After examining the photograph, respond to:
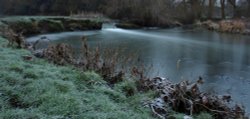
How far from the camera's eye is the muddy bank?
20.2 metres

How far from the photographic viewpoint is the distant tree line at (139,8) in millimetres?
29484

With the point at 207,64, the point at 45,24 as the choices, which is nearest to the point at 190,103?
the point at 207,64

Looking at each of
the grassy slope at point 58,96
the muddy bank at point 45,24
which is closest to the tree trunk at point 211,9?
the muddy bank at point 45,24

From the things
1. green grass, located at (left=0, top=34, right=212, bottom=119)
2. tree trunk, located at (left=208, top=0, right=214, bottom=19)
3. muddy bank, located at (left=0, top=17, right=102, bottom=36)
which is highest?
tree trunk, located at (left=208, top=0, right=214, bottom=19)

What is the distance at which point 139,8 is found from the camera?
97.1 feet

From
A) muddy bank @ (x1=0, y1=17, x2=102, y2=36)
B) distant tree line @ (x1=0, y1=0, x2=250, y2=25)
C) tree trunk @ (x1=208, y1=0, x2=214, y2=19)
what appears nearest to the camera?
muddy bank @ (x1=0, y1=17, x2=102, y2=36)

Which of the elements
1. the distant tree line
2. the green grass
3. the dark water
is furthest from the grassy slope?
the distant tree line

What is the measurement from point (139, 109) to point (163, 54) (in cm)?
911

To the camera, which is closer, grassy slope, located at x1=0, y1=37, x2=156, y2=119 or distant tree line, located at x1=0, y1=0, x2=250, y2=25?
grassy slope, located at x1=0, y1=37, x2=156, y2=119

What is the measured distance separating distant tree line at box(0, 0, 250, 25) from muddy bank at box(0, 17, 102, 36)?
202 inches

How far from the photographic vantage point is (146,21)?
29469 millimetres

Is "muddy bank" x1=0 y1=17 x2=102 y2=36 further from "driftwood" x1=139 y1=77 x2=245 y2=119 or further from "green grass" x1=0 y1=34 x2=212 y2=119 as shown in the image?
"driftwood" x1=139 y1=77 x2=245 y2=119

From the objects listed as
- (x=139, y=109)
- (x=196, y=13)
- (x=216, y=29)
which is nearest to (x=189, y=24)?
(x=196, y=13)

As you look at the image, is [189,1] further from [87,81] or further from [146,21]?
[87,81]
